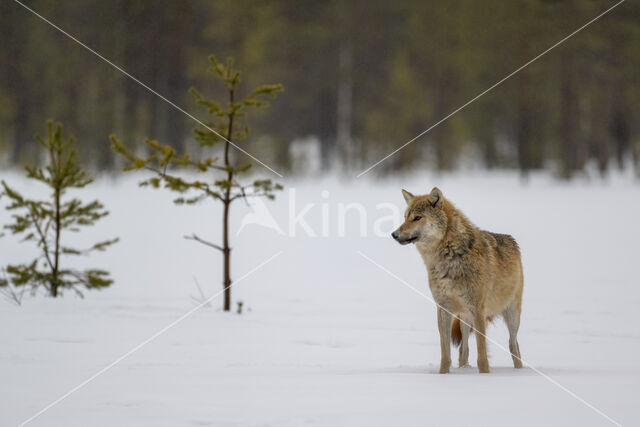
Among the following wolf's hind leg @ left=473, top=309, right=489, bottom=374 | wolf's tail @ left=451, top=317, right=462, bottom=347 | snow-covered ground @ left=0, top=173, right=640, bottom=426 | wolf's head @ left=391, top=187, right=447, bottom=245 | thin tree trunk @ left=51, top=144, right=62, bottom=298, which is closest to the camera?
snow-covered ground @ left=0, top=173, right=640, bottom=426

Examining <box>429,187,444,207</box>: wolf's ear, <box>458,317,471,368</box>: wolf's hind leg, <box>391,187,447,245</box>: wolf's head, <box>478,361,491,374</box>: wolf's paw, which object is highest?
<box>429,187,444,207</box>: wolf's ear

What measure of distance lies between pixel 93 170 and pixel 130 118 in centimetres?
341

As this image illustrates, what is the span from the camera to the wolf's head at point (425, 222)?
6.36 metres

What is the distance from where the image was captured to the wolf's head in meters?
6.36

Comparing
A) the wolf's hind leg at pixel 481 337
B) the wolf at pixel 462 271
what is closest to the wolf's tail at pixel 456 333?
the wolf at pixel 462 271

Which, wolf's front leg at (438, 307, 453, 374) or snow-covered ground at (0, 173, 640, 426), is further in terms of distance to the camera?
wolf's front leg at (438, 307, 453, 374)

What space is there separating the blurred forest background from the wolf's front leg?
1040 inches

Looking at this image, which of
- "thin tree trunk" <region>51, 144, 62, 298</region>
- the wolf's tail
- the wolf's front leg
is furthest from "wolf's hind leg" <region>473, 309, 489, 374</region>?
"thin tree trunk" <region>51, 144, 62, 298</region>

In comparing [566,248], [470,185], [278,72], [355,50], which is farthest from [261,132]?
[566,248]

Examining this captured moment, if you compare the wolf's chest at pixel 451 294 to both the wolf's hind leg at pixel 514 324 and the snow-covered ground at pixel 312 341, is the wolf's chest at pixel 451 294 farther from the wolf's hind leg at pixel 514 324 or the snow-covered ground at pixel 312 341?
the wolf's hind leg at pixel 514 324

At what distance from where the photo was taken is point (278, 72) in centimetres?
3616

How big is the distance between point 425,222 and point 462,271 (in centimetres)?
58

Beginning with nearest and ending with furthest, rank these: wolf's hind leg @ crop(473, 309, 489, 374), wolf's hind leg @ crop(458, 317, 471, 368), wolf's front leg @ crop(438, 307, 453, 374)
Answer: wolf's hind leg @ crop(473, 309, 489, 374) → wolf's front leg @ crop(438, 307, 453, 374) → wolf's hind leg @ crop(458, 317, 471, 368)

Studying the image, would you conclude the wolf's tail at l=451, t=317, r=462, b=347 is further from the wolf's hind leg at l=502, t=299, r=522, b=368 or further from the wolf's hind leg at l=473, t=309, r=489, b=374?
the wolf's hind leg at l=473, t=309, r=489, b=374
